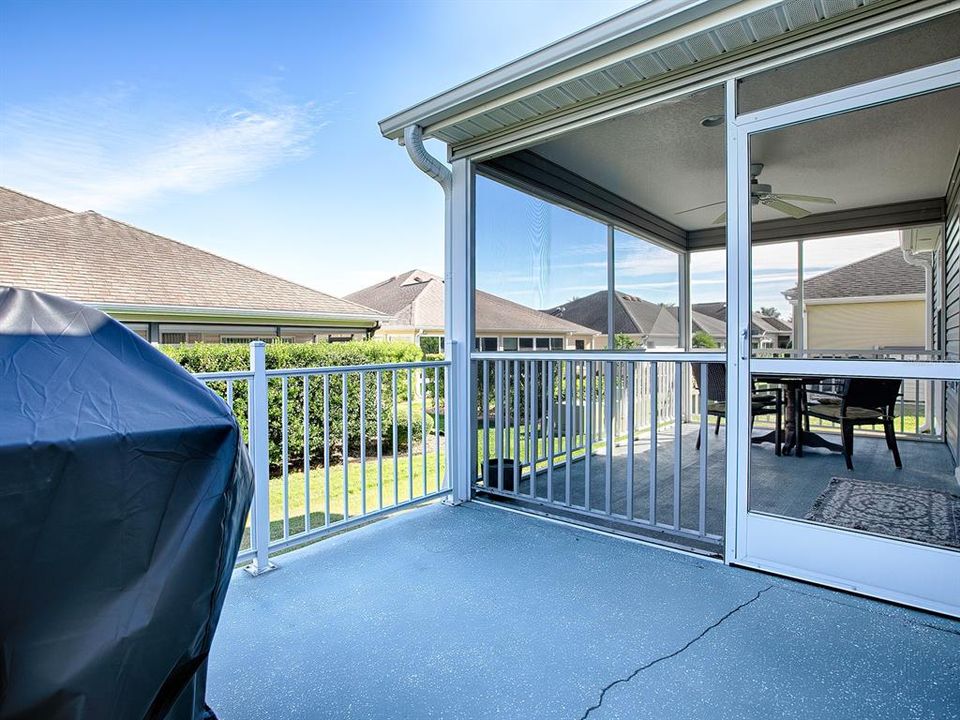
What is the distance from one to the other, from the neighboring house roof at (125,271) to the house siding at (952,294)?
8.26m

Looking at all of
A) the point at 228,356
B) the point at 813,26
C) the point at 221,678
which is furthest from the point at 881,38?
the point at 228,356

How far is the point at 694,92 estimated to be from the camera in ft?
8.74

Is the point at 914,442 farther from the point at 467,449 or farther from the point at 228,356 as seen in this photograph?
the point at 228,356

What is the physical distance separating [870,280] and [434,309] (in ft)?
38.9

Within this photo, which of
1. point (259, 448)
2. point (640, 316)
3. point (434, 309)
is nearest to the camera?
point (259, 448)

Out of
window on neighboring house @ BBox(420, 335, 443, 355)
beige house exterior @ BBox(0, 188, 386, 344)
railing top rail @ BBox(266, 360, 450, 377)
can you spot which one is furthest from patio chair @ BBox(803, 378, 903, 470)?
window on neighboring house @ BBox(420, 335, 443, 355)

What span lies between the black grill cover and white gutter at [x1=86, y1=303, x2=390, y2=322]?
612 cm

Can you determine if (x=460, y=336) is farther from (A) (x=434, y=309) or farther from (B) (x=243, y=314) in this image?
(A) (x=434, y=309)

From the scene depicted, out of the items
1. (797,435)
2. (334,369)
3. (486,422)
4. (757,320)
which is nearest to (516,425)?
(486,422)

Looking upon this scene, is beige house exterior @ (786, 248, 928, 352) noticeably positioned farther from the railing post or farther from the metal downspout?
the railing post

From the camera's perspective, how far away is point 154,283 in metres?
8.02

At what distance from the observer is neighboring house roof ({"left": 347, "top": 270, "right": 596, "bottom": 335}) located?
155 inches

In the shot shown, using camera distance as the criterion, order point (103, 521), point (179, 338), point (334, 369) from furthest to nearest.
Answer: point (179, 338) → point (334, 369) → point (103, 521)

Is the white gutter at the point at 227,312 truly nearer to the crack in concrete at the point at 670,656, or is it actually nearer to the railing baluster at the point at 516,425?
the railing baluster at the point at 516,425
